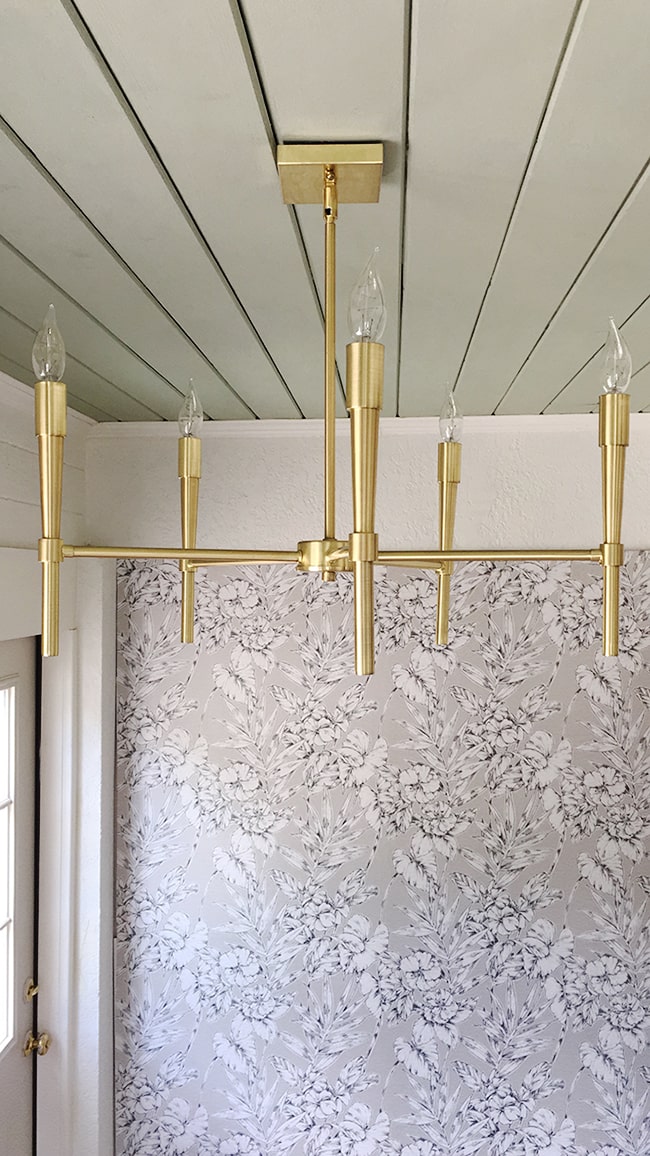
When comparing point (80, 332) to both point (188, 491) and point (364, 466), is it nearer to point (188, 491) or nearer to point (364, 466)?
point (188, 491)

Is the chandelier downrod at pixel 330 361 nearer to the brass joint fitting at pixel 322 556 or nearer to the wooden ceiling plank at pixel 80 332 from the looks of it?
the brass joint fitting at pixel 322 556

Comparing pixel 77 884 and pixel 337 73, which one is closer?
pixel 337 73

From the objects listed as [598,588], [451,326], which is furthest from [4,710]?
[598,588]

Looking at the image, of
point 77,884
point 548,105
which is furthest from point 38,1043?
point 548,105

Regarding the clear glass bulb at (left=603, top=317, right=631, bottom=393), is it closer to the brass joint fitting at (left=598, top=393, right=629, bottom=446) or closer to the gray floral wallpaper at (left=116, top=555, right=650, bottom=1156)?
the brass joint fitting at (left=598, top=393, right=629, bottom=446)

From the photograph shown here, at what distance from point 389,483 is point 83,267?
4.40ft

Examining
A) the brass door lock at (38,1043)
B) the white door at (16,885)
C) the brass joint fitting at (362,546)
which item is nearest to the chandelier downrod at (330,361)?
the brass joint fitting at (362,546)

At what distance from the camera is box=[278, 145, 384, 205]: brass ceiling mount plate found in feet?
2.96

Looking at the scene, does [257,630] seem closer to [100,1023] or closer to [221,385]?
[221,385]

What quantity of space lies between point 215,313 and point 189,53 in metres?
0.69

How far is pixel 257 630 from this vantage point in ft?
8.09

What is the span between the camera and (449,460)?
1091 millimetres

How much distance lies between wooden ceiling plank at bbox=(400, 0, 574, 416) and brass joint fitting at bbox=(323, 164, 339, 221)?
0.09 metres

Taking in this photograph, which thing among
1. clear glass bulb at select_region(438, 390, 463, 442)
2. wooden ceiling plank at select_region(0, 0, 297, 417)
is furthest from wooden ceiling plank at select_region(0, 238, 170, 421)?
clear glass bulb at select_region(438, 390, 463, 442)
